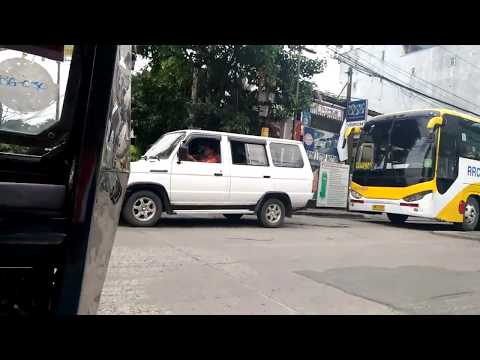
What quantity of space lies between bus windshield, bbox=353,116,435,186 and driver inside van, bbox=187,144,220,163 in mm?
4926

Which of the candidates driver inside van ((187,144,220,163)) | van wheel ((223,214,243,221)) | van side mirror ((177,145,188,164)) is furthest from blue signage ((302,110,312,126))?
van side mirror ((177,145,188,164))

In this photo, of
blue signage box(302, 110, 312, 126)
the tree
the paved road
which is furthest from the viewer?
blue signage box(302, 110, 312, 126)

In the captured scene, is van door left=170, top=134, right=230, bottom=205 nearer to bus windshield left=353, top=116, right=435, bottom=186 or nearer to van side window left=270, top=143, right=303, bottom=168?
van side window left=270, top=143, right=303, bottom=168

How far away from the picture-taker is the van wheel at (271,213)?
8.70m

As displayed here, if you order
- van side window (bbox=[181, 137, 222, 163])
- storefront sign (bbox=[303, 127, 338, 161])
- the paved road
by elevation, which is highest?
storefront sign (bbox=[303, 127, 338, 161])

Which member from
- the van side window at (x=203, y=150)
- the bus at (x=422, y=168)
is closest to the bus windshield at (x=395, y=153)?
the bus at (x=422, y=168)

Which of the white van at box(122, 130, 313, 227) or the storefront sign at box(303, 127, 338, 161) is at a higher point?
the storefront sign at box(303, 127, 338, 161)

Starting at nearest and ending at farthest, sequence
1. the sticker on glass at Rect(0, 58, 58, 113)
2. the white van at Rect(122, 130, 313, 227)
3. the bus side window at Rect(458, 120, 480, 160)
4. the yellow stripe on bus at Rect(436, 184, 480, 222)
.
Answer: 1. the sticker on glass at Rect(0, 58, 58, 113)
2. the white van at Rect(122, 130, 313, 227)
3. the yellow stripe on bus at Rect(436, 184, 480, 222)
4. the bus side window at Rect(458, 120, 480, 160)

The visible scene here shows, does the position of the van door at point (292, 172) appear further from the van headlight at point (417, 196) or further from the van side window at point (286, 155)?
the van headlight at point (417, 196)

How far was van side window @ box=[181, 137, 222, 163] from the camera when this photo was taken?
7876 mm

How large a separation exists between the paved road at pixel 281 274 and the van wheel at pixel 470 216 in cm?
286

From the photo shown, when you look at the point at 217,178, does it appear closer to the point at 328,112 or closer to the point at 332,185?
the point at 332,185
